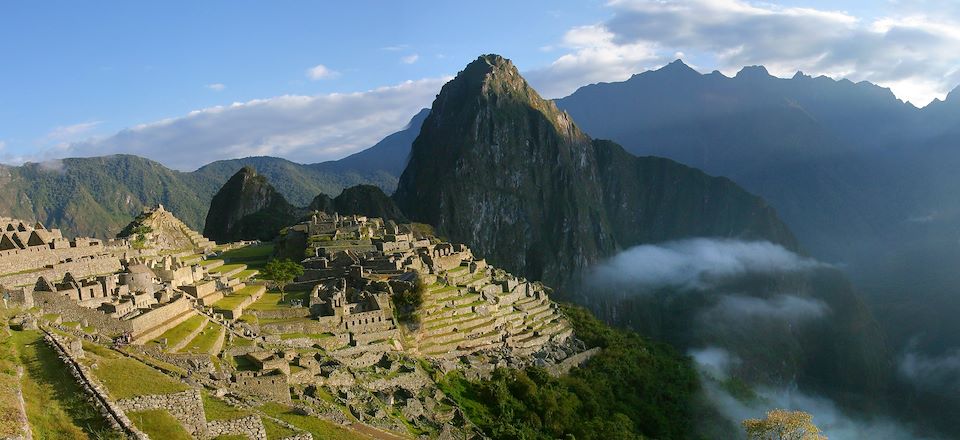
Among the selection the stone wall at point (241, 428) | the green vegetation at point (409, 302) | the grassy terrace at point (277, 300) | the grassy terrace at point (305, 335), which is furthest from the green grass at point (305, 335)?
the stone wall at point (241, 428)

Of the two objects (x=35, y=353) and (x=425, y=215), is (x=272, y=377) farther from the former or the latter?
(x=425, y=215)

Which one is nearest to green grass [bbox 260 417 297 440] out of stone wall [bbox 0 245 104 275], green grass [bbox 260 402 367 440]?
green grass [bbox 260 402 367 440]

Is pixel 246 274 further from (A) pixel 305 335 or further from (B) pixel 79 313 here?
(B) pixel 79 313

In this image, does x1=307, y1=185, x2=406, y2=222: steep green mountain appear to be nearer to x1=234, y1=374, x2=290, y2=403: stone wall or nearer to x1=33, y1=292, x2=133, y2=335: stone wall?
x1=33, y1=292, x2=133, y2=335: stone wall

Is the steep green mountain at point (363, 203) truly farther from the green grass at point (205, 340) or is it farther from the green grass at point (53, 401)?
the green grass at point (53, 401)

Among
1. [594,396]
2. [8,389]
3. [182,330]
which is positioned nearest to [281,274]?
[182,330]

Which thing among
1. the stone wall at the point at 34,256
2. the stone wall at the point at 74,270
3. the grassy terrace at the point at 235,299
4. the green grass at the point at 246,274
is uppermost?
the stone wall at the point at 34,256
